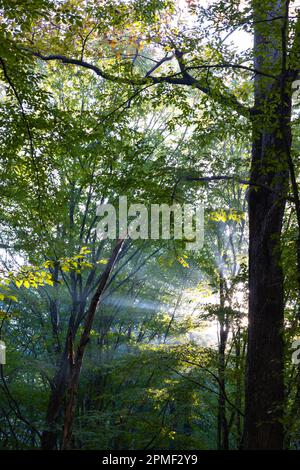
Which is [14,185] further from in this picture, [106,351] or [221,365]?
[106,351]

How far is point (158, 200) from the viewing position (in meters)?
6.02

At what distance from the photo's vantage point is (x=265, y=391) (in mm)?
5055

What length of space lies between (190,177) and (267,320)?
2.04 meters

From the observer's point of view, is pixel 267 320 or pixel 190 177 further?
pixel 190 177

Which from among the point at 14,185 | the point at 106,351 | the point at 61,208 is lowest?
the point at 106,351

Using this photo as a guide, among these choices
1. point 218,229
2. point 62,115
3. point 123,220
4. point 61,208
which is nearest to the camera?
point 62,115

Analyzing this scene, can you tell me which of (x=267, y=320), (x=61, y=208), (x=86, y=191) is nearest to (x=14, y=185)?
(x=61, y=208)

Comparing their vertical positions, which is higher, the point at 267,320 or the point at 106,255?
the point at 106,255

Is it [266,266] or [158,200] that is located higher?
[158,200]

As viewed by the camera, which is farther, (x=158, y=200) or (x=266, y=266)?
(x=158, y=200)

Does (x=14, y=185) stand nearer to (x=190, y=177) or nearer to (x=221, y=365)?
(x=190, y=177)

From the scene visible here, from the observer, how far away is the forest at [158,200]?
16.4ft

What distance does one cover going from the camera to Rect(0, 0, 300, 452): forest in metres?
5.00

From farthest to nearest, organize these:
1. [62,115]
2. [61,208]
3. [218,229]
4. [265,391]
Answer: [218,229], [61,208], [62,115], [265,391]
